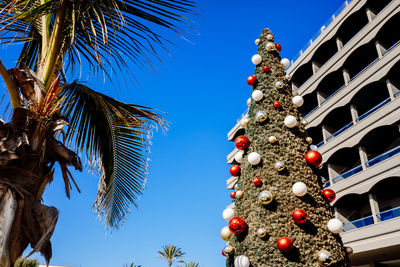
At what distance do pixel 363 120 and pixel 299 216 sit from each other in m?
16.3

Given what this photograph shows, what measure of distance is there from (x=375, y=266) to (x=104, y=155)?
1781 cm

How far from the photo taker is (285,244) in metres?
3.58

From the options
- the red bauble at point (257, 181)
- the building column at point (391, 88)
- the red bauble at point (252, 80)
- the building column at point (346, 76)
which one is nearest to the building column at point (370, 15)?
the building column at point (346, 76)

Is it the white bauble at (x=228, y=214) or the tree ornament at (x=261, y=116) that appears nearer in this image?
the white bauble at (x=228, y=214)

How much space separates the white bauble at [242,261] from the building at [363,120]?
43.9ft

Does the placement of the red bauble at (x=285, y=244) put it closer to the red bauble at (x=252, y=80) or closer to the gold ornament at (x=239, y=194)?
the gold ornament at (x=239, y=194)

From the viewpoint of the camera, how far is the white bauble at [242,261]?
369 centimetres

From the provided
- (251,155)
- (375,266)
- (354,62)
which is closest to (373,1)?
(354,62)

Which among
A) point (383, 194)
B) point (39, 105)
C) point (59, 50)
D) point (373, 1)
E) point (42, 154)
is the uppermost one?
point (373, 1)

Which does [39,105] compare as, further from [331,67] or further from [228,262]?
[331,67]

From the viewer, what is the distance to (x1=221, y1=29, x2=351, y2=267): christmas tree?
3744 millimetres

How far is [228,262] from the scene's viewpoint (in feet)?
13.6

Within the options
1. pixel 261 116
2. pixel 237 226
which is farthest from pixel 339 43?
pixel 237 226

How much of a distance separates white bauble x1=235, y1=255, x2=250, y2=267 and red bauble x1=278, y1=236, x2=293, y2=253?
41 cm
